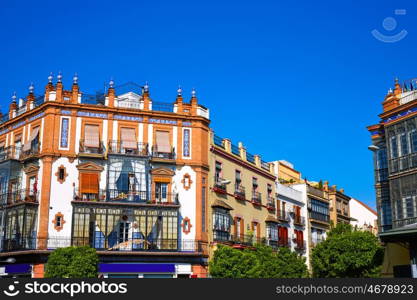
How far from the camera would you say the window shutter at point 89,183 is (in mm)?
41625

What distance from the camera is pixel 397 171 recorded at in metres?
37.5

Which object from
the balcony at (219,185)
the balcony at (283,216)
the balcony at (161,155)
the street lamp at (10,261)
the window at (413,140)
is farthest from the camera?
the balcony at (283,216)

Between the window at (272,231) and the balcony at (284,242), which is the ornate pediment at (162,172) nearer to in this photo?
the window at (272,231)

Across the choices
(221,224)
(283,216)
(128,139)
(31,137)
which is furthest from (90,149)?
(283,216)

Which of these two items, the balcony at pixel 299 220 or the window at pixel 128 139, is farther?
the balcony at pixel 299 220

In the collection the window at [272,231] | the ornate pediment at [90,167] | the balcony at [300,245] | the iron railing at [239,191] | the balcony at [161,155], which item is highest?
the balcony at [161,155]

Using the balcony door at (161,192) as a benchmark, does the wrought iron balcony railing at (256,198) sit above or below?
above

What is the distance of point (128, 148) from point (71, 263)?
31.8 feet

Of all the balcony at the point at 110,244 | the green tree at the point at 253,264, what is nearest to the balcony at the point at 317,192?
the green tree at the point at 253,264

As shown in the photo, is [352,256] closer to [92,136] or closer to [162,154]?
[162,154]

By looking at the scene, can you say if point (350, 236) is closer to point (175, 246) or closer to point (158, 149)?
point (175, 246)

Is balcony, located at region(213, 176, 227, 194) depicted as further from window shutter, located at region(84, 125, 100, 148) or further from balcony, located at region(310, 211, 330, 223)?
balcony, located at region(310, 211, 330, 223)

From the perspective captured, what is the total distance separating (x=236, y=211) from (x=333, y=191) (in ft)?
72.6

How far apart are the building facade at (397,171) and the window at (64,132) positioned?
20522 mm
